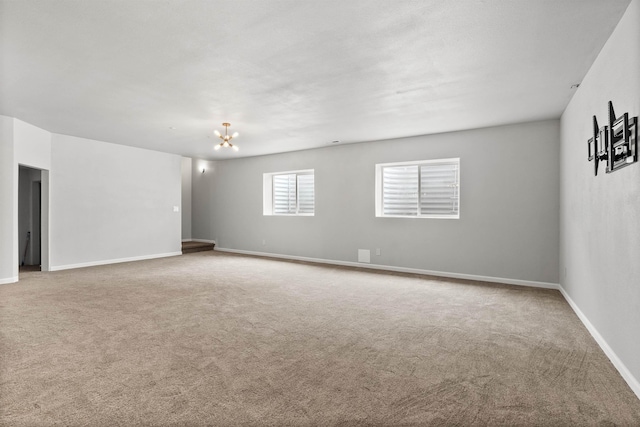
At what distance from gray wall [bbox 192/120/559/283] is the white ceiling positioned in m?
0.63

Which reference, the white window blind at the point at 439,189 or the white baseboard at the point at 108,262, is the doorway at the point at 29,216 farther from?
the white window blind at the point at 439,189

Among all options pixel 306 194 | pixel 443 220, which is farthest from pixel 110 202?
pixel 443 220

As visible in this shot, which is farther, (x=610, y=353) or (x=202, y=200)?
(x=202, y=200)

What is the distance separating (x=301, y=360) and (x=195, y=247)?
7.65 m

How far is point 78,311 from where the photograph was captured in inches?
161

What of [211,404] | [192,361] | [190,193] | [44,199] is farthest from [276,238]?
[211,404]

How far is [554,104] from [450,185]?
7.02 feet

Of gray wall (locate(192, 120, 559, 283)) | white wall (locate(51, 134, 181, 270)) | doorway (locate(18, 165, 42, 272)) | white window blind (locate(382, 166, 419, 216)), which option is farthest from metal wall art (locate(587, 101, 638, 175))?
doorway (locate(18, 165, 42, 272))

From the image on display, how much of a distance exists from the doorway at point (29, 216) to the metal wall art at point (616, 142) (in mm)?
9675

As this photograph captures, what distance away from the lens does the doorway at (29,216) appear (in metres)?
7.51

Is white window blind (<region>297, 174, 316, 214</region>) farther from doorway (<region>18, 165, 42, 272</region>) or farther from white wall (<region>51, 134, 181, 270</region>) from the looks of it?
doorway (<region>18, 165, 42, 272</region>)

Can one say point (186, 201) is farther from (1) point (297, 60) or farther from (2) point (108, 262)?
(1) point (297, 60)

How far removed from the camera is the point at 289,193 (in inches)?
349

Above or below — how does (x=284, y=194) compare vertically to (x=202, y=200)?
above
